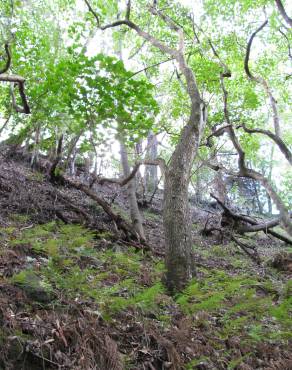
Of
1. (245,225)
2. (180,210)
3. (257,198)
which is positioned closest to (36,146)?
(180,210)

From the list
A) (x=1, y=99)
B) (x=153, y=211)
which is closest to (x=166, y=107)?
(x=153, y=211)

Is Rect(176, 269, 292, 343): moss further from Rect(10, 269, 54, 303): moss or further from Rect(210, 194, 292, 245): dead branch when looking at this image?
Rect(210, 194, 292, 245): dead branch

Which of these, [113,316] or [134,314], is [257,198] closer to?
[134,314]

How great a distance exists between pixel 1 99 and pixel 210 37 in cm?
832

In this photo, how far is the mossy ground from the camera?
3.86m

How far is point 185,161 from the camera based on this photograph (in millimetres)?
6891

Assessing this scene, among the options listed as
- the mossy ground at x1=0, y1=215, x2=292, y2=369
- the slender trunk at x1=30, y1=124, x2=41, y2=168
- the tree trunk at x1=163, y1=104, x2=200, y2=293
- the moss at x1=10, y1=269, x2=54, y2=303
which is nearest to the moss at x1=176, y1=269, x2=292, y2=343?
the mossy ground at x1=0, y1=215, x2=292, y2=369

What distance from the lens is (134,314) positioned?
A: 4617 mm

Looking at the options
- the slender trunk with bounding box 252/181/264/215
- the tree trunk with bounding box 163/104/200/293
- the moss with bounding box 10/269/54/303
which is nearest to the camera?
the moss with bounding box 10/269/54/303

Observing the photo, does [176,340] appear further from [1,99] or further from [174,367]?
[1,99]

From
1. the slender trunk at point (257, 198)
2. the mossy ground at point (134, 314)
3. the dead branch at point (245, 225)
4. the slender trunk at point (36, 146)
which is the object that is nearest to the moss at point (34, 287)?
the mossy ground at point (134, 314)

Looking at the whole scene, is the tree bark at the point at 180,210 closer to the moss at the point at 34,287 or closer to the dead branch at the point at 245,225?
the moss at the point at 34,287

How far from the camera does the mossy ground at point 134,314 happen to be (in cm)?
386

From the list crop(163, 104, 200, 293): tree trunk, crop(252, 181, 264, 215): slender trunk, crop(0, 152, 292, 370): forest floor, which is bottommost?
crop(0, 152, 292, 370): forest floor
